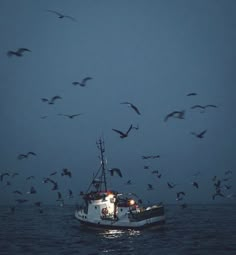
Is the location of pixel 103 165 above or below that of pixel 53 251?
above

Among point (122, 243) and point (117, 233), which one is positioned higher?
point (117, 233)

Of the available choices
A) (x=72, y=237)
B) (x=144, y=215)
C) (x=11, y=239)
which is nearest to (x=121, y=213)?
(x=144, y=215)

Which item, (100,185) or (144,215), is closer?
(144,215)

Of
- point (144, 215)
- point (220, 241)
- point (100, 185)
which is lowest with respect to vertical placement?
point (220, 241)

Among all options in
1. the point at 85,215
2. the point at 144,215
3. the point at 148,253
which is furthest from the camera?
the point at 85,215

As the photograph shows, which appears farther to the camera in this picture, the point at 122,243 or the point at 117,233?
the point at 117,233

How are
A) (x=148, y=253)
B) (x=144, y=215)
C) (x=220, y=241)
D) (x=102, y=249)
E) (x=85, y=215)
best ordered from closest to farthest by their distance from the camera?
(x=148, y=253)
(x=102, y=249)
(x=220, y=241)
(x=144, y=215)
(x=85, y=215)

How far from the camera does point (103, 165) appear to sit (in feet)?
189

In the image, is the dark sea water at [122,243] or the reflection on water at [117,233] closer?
the dark sea water at [122,243]

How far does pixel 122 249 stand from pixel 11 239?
19.5 meters

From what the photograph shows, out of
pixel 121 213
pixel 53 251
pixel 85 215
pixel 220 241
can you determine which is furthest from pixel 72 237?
pixel 220 241

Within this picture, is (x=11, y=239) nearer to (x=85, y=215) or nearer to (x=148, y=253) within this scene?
(x=85, y=215)

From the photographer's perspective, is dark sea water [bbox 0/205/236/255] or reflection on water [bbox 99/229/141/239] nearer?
dark sea water [bbox 0/205/236/255]

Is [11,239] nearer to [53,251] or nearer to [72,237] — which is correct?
[72,237]
